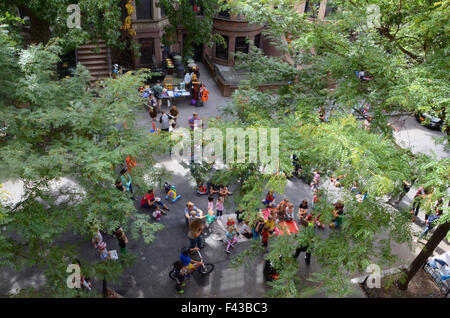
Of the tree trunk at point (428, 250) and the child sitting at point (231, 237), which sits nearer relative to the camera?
the tree trunk at point (428, 250)

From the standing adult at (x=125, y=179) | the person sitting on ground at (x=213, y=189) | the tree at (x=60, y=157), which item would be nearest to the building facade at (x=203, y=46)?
the person sitting on ground at (x=213, y=189)

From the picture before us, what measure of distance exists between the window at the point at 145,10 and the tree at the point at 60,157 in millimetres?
13262

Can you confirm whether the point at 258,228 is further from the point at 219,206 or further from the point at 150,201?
the point at 150,201

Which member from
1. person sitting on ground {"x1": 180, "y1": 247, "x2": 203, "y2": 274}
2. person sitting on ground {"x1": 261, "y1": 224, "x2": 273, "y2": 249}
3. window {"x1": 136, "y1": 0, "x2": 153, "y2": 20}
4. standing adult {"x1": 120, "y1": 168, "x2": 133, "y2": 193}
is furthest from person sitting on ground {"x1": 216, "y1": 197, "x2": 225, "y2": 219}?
window {"x1": 136, "y1": 0, "x2": 153, "y2": 20}

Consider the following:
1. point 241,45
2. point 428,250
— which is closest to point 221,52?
point 241,45

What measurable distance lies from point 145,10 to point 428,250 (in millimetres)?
19269

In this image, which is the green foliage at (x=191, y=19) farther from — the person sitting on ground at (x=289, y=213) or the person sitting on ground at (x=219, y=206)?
the person sitting on ground at (x=289, y=213)

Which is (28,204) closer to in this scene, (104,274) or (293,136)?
(104,274)

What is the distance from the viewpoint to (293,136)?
6727 mm

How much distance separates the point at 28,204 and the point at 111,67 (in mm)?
14945

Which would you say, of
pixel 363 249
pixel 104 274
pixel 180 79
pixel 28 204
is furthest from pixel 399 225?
pixel 180 79

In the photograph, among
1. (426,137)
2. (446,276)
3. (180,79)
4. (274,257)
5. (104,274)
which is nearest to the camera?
(274,257)

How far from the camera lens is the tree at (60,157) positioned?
659 cm

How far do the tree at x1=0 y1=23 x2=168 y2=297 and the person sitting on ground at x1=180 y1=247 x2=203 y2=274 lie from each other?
1.50m
